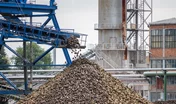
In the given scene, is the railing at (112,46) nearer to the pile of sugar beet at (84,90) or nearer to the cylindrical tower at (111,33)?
the cylindrical tower at (111,33)

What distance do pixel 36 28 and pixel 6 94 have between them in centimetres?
347

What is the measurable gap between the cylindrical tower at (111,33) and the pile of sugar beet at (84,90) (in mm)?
45332

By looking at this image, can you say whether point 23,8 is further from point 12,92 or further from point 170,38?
point 170,38

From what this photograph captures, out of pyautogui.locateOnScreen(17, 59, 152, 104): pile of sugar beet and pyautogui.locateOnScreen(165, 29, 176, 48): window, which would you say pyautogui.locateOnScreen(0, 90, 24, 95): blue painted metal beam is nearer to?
pyautogui.locateOnScreen(17, 59, 152, 104): pile of sugar beet

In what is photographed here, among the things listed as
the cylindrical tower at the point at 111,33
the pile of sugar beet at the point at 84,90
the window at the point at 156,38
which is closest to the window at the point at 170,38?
the window at the point at 156,38

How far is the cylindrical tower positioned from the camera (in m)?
73.0

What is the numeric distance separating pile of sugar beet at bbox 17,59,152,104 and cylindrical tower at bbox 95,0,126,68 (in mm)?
45332

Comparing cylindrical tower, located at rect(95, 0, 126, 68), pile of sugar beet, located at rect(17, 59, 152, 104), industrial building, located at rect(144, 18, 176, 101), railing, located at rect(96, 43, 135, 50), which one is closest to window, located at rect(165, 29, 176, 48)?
industrial building, located at rect(144, 18, 176, 101)

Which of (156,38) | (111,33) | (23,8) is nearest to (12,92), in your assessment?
(23,8)

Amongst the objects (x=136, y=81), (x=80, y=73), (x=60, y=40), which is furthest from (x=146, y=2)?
(x=80, y=73)

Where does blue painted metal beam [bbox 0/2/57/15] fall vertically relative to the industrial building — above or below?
above

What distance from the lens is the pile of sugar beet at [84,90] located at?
82.7ft

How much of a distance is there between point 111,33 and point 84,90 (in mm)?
48056

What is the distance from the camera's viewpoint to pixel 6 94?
45188mm
